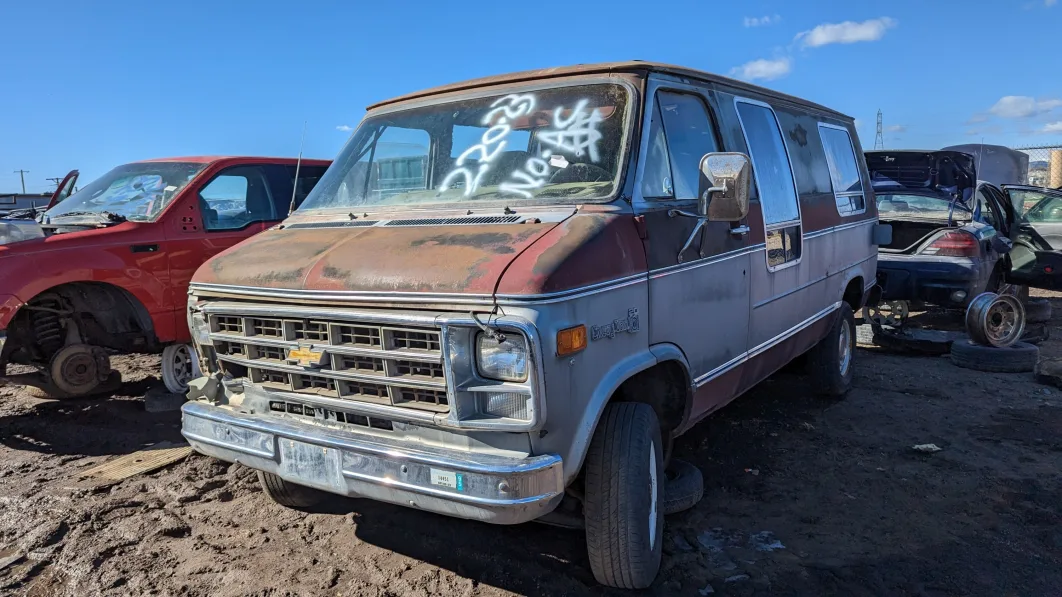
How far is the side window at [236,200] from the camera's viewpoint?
→ 613cm

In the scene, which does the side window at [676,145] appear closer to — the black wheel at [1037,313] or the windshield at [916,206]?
the windshield at [916,206]

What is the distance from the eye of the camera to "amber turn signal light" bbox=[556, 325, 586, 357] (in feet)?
8.40

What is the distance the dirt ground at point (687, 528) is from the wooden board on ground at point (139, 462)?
10 centimetres

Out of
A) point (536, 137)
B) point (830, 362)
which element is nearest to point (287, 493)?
point (536, 137)

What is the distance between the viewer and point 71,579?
3.35 metres

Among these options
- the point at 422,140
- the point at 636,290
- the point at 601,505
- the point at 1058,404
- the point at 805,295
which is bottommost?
the point at 1058,404

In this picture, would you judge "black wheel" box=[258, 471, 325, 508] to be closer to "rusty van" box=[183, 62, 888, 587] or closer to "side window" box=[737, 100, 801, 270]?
"rusty van" box=[183, 62, 888, 587]

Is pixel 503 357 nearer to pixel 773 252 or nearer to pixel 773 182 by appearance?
pixel 773 252

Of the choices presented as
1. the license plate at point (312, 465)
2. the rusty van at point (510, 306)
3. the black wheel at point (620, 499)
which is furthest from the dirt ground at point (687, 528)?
the license plate at point (312, 465)

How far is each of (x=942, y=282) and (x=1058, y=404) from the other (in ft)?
7.13

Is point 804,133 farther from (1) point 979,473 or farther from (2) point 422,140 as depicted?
(2) point 422,140

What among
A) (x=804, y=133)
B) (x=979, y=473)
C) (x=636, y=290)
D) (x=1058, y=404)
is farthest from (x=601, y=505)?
(x=1058, y=404)

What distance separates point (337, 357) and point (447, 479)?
2.41 feet

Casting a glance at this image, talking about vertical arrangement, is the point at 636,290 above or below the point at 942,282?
above
